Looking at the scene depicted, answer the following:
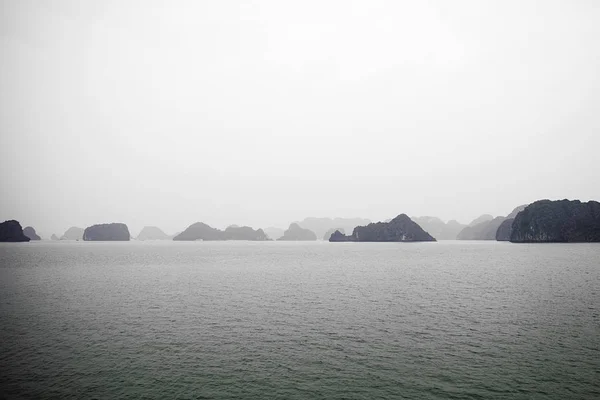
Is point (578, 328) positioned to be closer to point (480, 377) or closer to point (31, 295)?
point (480, 377)

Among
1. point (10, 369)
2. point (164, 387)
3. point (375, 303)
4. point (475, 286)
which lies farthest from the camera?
point (475, 286)

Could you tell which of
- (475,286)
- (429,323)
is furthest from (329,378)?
(475,286)

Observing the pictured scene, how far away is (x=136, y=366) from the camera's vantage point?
28.6 meters

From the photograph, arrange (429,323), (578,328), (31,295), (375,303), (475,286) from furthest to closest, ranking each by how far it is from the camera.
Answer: (475,286), (31,295), (375,303), (429,323), (578,328)

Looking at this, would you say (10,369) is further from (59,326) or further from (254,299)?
(254,299)

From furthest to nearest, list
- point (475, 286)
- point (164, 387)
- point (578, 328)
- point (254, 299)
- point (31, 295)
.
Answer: point (475, 286) → point (31, 295) → point (254, 299) → point (578, 328) → point (164, 387)

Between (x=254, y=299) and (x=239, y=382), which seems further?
(x=254, y=299)

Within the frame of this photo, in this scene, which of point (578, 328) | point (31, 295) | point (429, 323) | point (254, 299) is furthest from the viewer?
point (31, 295)

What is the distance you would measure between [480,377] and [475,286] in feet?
158

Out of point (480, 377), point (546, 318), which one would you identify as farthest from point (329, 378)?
point (546, 318)

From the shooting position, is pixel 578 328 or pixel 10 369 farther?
pixel 578 328

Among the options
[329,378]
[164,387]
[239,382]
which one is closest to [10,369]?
[164,387]

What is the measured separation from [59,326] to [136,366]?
63.5ft

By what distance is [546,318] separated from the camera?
4216 centimetres
